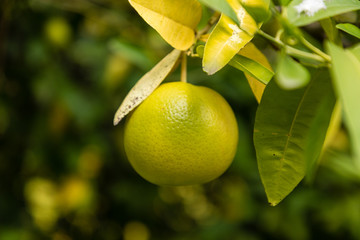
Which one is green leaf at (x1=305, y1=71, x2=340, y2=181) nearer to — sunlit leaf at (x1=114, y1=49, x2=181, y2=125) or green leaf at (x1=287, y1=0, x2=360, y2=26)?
green leaf at (x1=287, y1=0, x2=360, y2=26)

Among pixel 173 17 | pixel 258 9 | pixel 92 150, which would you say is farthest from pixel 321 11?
pixel 92 150

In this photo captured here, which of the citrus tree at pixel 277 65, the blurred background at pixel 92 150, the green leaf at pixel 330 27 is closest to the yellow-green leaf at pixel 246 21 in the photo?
the citrus tree at pixel 277 65

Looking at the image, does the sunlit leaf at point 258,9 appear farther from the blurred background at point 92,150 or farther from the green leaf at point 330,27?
the blurred background at point 92,150

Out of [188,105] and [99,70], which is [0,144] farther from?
[188,105]

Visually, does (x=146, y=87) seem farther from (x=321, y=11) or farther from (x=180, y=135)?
(x=321, y=11)

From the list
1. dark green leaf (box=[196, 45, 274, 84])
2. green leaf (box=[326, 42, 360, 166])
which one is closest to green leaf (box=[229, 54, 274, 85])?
dark green leaf (box=[196, 45, 274, 84])

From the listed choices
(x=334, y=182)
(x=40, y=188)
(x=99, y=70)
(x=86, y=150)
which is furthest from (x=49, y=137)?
(x=334, y=182)
